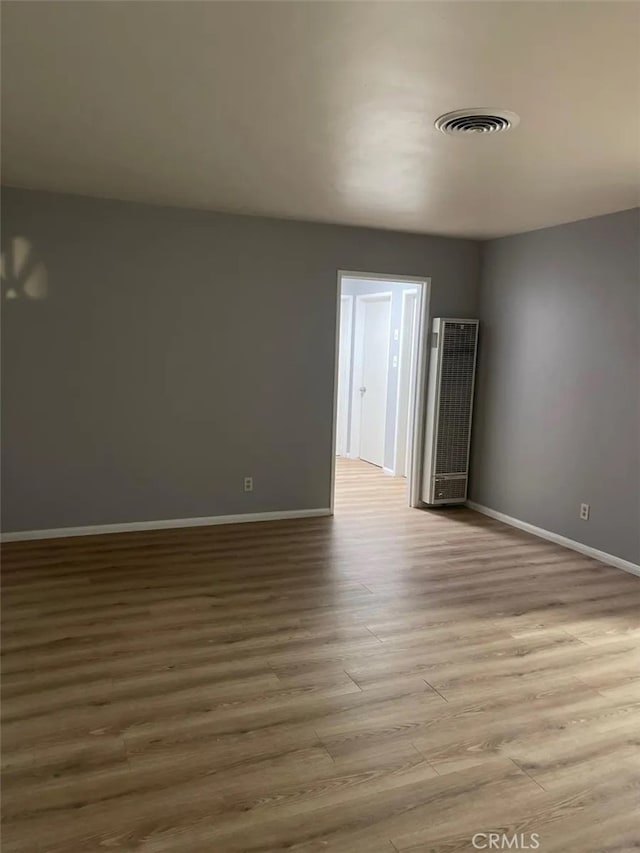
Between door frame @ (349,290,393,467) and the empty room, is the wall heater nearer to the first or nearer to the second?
the empty room

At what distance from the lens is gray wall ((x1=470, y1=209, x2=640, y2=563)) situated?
435 cm

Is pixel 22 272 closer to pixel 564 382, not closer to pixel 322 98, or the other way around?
pixel 322 98

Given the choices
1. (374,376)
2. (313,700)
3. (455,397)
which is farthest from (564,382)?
(374,376)

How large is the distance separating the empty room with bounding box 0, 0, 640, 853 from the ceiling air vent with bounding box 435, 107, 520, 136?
0.06 feet

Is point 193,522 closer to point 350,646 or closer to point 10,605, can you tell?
point 10,605

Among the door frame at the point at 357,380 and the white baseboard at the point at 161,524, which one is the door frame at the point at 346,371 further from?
the white baseboard at the point at 161,524

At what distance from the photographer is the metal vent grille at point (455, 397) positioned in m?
5.71

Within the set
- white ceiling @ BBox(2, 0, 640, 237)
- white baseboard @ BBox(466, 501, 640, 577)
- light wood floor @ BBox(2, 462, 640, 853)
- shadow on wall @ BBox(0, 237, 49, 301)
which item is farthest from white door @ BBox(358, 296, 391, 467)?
shadow on wall @ BBox(0, 237, 49, 301)

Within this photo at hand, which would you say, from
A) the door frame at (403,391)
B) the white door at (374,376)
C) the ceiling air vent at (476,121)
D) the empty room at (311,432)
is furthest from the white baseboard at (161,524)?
the ceiling air vent at (476,121)

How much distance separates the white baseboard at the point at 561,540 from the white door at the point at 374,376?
7.03 ft

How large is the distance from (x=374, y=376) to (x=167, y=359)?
3.74 meters

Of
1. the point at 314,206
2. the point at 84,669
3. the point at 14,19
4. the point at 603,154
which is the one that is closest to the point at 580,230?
the point at 603,154

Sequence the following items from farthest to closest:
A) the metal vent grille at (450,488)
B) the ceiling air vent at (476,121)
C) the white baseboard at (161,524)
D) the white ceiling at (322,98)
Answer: the metal vent grille at (450,488) → the white baseboard at (161,524) → the ceiling air vent at (476,121) → the white ceiling at (322,98)

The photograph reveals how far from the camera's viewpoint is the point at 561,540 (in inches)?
194
